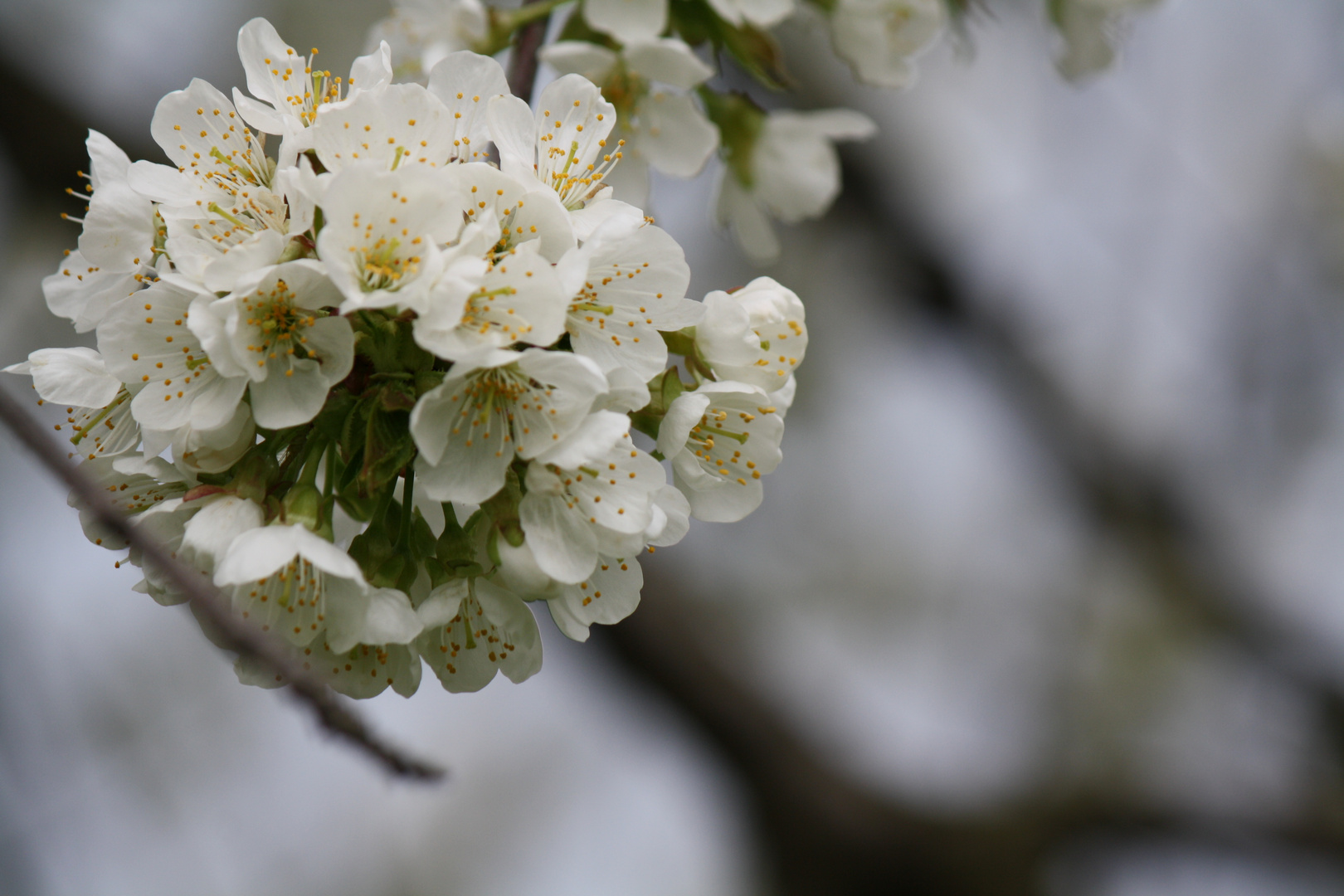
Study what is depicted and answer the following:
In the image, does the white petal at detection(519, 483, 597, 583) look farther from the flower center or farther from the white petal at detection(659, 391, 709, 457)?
the flower center

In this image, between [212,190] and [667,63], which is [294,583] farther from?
[667,63]

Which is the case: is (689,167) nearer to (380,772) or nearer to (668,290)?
(668,290)

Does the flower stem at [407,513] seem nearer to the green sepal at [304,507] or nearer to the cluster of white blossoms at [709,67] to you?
the green sepal at [304,507]

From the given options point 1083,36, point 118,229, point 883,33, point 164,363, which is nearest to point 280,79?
point 118,229

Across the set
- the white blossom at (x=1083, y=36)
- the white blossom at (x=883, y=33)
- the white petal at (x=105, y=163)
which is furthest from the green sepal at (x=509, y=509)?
the white blossom at (x=1083, y=36)

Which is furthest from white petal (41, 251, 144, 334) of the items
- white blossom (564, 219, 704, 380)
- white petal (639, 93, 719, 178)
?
white petal (639, 93, 719, 178)

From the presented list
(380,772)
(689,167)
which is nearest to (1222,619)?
(689,167)
